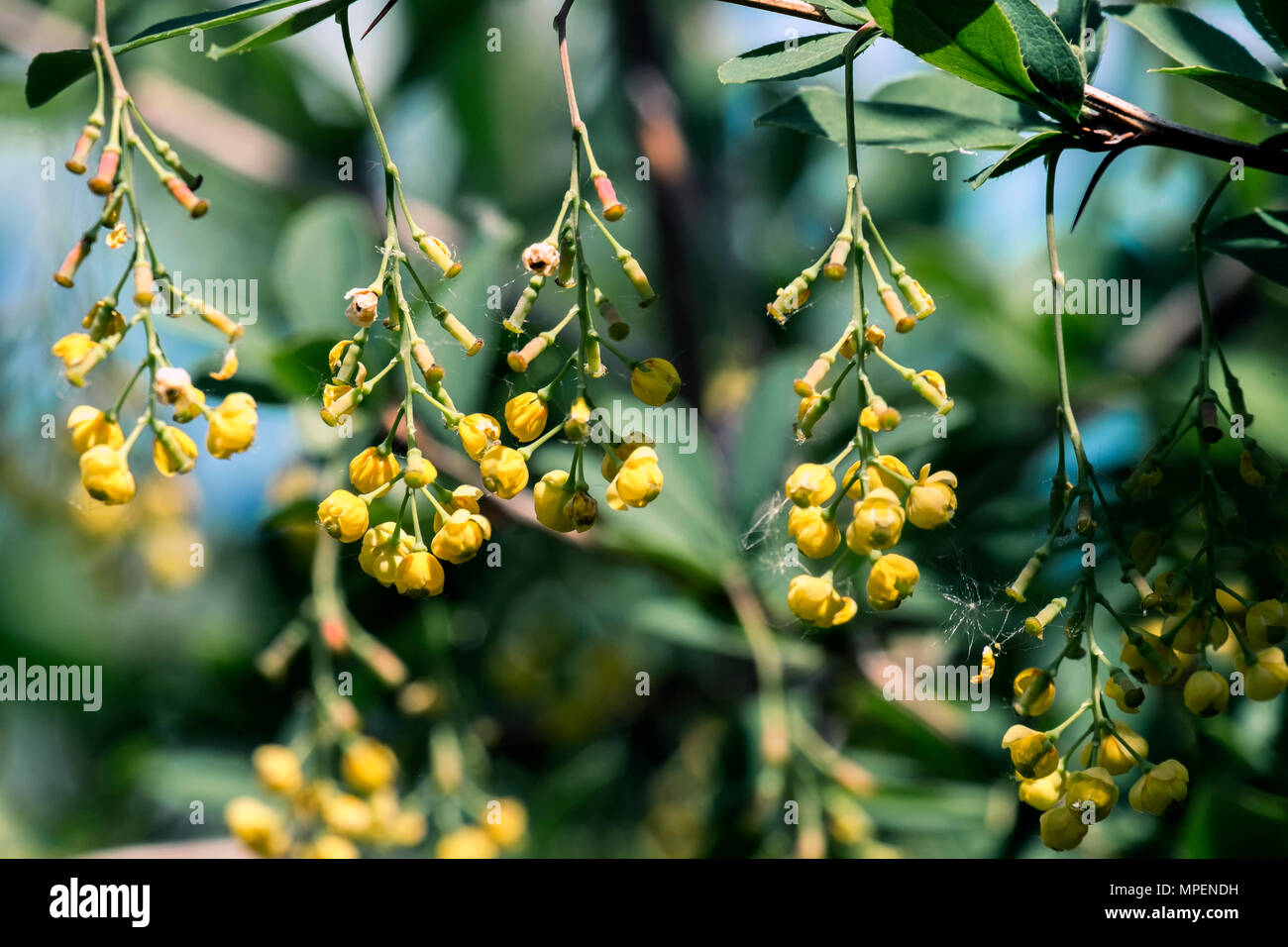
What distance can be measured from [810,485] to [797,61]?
37 centimetres

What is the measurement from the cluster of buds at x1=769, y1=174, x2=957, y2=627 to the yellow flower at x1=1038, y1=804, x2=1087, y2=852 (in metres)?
0.24

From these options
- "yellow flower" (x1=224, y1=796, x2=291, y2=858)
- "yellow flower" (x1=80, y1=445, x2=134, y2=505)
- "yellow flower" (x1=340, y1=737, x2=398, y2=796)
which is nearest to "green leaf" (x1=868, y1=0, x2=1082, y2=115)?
"yellow flower" (x1=80, y1=445, x2=134, y2=505)

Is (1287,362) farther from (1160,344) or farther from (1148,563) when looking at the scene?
(1148,563)

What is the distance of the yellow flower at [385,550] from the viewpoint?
896 mm

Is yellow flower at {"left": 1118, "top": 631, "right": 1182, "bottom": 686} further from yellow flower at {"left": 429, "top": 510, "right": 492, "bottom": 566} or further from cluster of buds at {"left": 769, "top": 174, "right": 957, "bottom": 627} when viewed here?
yellow flower at {"left": 429, "top": 510, "right": 492, "bottom": 566}

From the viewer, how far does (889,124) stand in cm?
103

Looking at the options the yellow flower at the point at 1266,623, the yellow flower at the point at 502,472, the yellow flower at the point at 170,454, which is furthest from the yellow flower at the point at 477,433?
the yellow flower at the point at 1266,623

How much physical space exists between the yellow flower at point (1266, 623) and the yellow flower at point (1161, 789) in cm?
14

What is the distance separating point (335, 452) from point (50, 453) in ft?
2.53

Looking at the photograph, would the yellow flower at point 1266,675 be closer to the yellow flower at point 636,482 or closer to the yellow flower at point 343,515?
the yellow flower at point 636,482

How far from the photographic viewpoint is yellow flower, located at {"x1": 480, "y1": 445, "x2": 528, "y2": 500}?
2.82ft

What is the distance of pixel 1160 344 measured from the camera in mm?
1995

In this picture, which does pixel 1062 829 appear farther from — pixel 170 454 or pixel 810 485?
pixel 170 454
